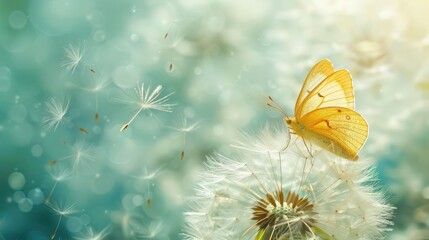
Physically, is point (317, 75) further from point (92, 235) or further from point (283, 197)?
point (92, 235)

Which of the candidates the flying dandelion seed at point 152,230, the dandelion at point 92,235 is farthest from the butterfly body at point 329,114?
the dandelion at point 92,235

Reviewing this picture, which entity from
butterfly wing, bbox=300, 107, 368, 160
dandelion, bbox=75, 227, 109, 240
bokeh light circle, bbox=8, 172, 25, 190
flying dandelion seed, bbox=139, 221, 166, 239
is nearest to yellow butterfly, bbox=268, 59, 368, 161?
butterfly wing, bbox=300, 107, 368, 160

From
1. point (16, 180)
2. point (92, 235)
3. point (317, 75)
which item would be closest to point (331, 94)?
point (317, 75)

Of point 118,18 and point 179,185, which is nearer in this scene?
point 179,185

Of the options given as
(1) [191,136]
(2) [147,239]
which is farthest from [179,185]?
(2) [147,239]

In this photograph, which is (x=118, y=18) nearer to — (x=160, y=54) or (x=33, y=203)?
(x=160, y=54)

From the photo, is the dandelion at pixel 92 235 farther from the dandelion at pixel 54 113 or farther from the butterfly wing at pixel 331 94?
the butterfly wing at pixel 331 94

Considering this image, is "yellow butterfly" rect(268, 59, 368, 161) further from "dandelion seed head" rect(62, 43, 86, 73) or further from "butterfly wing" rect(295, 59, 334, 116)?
"dandelion seed head" rect(62, 43, 86, 73)
